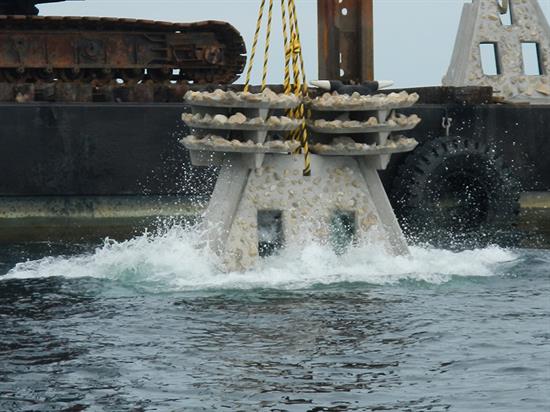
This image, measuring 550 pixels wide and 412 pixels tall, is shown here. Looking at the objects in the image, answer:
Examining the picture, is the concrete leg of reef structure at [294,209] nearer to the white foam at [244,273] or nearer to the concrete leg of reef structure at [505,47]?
the white foam at [244,273]

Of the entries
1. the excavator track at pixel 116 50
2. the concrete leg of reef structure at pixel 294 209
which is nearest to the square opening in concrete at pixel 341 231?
the concrete leg of reef structure at pixel 294 209

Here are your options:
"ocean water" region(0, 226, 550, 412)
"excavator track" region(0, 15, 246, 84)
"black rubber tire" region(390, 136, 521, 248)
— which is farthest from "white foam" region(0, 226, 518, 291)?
"excavator track" region(0, 15, 246, 84)

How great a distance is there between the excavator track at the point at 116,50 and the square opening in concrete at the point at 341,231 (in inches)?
425

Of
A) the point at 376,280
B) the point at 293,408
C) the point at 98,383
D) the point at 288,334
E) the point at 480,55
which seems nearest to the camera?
the point at 293,408

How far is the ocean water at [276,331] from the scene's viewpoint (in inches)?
488

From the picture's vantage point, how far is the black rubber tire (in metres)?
24.2

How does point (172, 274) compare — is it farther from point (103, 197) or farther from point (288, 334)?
point (103, 197)

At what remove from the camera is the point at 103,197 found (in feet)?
83.7

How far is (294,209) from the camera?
18.6 meters

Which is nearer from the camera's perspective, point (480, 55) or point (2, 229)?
point (2, 229)

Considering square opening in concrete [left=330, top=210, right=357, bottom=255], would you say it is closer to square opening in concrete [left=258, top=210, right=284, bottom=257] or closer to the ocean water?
the ocean water

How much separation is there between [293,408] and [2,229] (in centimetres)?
1335

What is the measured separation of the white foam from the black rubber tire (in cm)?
420

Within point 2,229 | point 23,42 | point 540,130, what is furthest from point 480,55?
point 2,229
